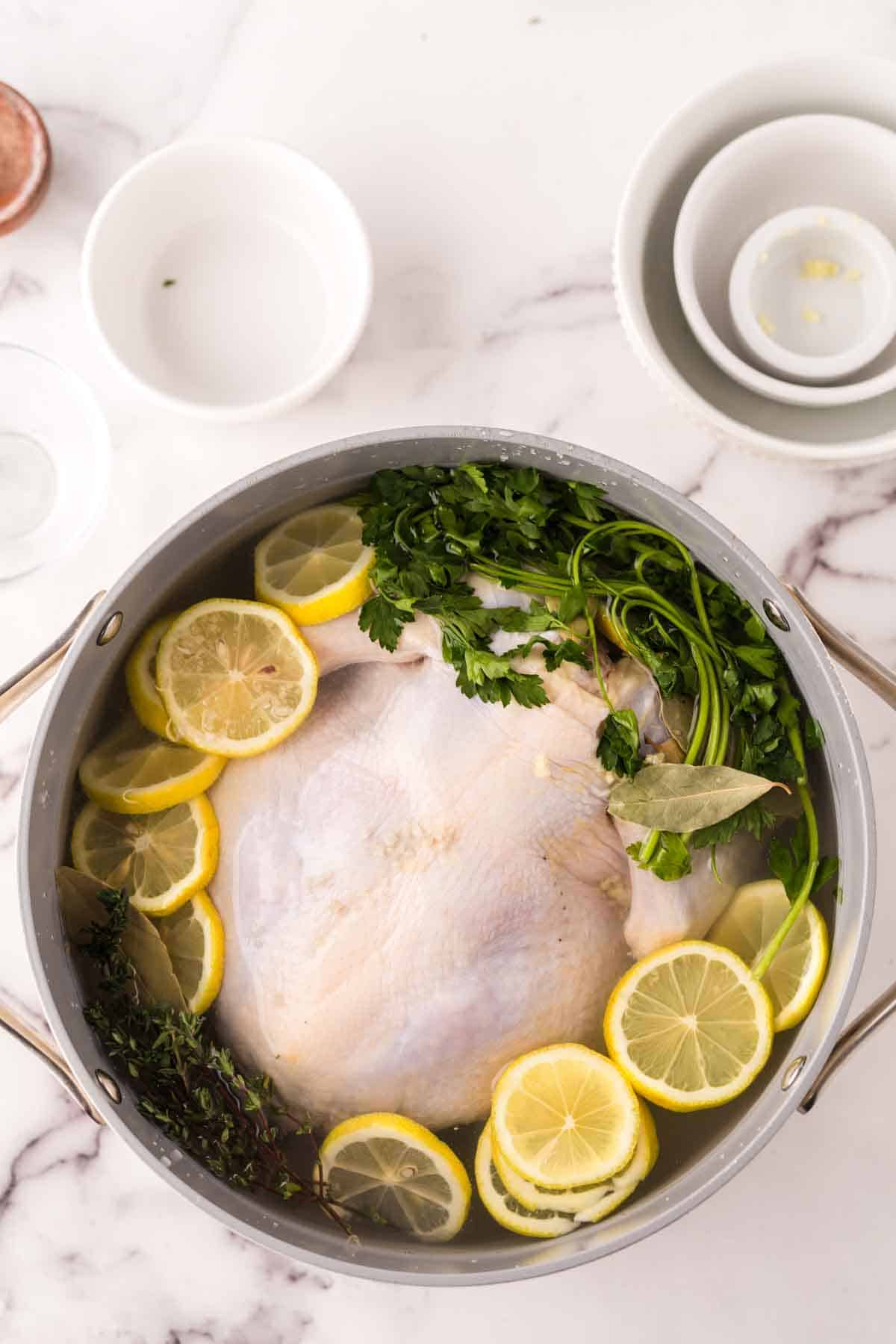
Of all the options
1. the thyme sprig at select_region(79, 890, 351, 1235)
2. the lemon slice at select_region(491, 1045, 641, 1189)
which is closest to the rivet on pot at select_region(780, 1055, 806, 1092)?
the lemon slice at select_region(491, 1045, 641, 1189)

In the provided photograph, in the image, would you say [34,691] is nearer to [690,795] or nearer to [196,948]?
[196,948]

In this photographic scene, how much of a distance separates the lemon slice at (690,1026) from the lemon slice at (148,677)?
47 centimetres

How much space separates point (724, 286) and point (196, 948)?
31.7 inches

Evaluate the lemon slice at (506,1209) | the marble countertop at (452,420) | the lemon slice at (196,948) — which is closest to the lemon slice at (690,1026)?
the lemon slice at (506,1209)

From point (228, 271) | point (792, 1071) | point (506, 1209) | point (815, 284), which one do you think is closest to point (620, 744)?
point (792, 1071)

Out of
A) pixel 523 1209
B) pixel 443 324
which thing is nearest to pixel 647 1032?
pixel 523 1209

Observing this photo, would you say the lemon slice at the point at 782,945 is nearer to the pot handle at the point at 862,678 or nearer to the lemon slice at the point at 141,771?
the pot handle at the point at 862,678

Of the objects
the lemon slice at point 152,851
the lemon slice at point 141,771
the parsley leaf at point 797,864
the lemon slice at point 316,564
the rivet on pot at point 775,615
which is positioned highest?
the rivet on pot at point 775,615

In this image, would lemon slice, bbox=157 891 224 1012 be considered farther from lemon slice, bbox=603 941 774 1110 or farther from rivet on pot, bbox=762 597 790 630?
rivet on pot, bbox=762 597 790 630

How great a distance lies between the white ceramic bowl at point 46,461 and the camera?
4.25ft

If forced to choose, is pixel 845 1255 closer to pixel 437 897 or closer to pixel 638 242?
pixel 437 897

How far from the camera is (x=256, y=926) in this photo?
1155 mm

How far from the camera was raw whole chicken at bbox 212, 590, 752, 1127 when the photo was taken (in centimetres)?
114

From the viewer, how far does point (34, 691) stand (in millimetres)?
1112
